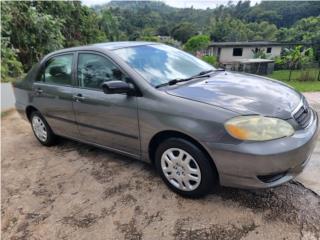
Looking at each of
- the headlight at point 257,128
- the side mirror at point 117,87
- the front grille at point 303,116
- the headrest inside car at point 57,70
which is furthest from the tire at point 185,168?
the headrest inside car at point 57,70

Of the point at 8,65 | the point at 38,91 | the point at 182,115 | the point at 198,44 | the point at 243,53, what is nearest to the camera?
the point at 182,115

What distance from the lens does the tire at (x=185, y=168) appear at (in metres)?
2.52

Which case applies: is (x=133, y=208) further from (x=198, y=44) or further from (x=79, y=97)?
(x=198, y=44)

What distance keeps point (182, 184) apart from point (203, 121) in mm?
726

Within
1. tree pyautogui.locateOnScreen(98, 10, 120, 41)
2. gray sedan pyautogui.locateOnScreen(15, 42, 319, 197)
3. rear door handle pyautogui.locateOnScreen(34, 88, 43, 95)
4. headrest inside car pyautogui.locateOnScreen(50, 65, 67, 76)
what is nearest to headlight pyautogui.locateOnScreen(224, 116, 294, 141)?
gray sedan pyautogui.locateOnScreen(15, 42, 319, 197)

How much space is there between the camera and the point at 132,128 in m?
2.99

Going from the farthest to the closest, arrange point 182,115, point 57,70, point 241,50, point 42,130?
point 241,50, point 42,130, point 57,70, point 182,115

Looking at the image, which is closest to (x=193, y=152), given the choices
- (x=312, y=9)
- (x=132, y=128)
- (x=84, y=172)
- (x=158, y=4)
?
(x=132, y=128)

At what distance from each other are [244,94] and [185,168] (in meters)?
0.90

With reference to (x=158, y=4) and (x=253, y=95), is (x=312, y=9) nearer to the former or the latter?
(x=158, y=4)

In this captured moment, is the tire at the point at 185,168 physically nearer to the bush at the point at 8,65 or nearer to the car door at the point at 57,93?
the car door at the point at 57,93

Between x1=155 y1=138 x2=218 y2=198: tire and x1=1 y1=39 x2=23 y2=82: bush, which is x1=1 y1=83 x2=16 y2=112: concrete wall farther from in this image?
x1=155 y1=138 x2=218 y2=198: tire

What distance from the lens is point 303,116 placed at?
102 inches

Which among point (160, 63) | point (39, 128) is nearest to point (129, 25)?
point (39, 128)
